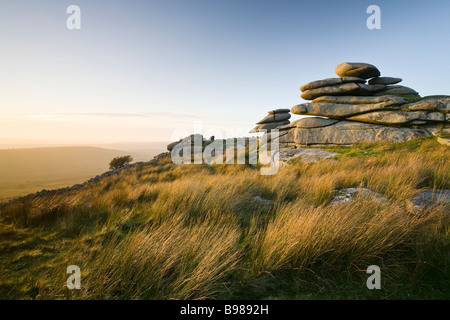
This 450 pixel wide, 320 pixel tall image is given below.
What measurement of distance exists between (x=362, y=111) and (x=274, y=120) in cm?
952

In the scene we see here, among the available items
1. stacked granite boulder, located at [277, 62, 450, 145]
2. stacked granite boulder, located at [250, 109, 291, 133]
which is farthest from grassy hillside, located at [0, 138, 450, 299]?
stacked granite boulder, located at [250, 109, 291, 133]

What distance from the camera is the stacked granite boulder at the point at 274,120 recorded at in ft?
73.5

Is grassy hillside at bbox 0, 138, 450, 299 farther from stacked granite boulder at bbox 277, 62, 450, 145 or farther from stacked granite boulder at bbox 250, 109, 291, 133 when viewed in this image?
stacked granite boulder at bbox 250, 109, 291, 133

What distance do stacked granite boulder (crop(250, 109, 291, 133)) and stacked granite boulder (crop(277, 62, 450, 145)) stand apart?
4.64 m

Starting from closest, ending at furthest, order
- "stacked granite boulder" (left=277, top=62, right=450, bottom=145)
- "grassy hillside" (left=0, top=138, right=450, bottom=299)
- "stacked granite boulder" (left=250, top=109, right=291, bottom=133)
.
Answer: "grassy hillside" (left=0, top=138, right=450, bottom=299)
"stacked granite boulder" (left=277, top=62, right=450, bottom=145)
"stacked granite boulder" (left=250, top=109, right=291, bottom=133)

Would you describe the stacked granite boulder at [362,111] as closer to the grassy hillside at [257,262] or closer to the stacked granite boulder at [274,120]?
the stacked granite boulder at [274,120]

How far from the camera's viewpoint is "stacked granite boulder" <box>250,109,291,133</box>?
2239 cm

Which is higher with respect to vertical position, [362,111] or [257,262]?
[362,111]

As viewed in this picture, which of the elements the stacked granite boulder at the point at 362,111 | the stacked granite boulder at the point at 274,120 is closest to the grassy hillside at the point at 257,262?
the stacked granite boulder at the point at 362,111

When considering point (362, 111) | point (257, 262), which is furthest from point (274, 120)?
point (257, 262)

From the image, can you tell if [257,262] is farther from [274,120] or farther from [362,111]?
[274,120]

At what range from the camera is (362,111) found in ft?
47.1

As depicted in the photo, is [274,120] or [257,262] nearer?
[257,262]
